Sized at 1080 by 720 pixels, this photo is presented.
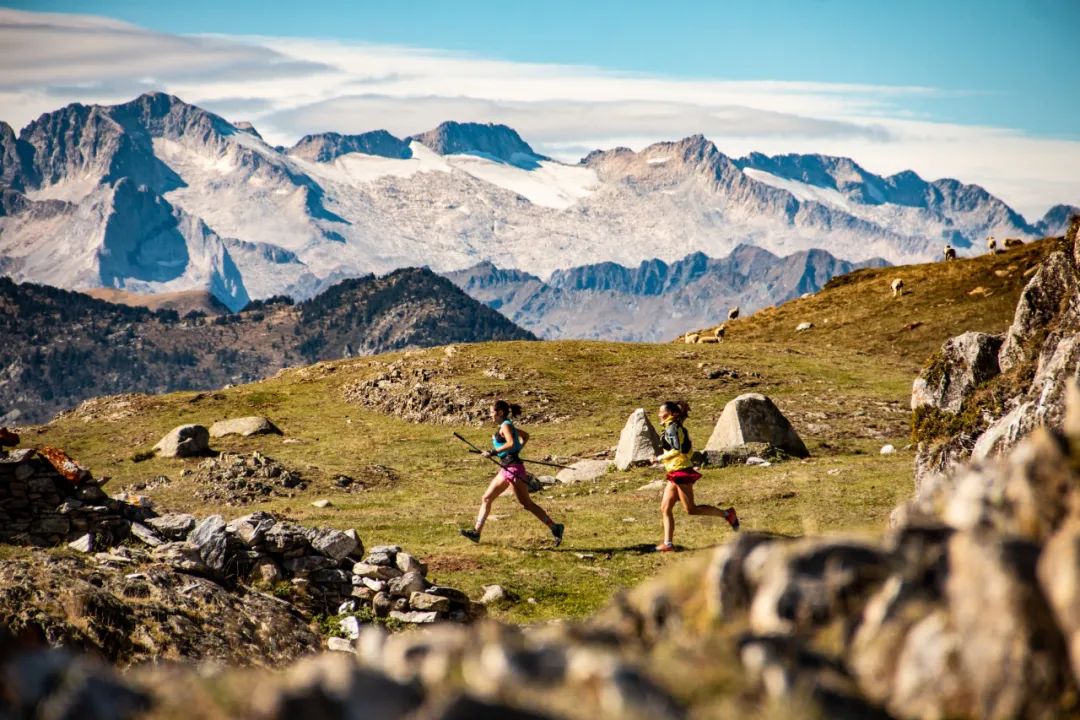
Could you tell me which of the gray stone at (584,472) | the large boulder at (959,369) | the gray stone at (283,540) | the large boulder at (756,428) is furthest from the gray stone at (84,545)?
the large boulder at (756,428)

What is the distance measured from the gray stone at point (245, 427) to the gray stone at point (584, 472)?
21521 mm

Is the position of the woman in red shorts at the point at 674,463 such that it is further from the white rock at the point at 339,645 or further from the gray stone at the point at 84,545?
the gray stone at the point at 84,545

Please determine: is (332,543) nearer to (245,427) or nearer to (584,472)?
(584,472)

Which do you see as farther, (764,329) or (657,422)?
(764,329)

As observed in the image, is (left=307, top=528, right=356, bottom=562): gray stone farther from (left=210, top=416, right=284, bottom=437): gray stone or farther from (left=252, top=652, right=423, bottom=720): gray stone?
(left=210, top=416, right=284, bottom=437): gray stone

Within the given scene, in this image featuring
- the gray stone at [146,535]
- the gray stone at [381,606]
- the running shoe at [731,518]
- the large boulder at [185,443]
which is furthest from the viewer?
the large boulder at [185,443]

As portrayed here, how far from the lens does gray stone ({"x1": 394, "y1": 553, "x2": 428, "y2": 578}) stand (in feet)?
78.1

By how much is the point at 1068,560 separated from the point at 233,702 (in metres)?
5.73

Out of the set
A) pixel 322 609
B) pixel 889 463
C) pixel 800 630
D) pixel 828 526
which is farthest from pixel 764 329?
pixel 800 630

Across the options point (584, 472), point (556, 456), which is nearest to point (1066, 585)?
point (584, 472)

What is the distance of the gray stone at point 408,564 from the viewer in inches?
937

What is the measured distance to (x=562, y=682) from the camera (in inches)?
268

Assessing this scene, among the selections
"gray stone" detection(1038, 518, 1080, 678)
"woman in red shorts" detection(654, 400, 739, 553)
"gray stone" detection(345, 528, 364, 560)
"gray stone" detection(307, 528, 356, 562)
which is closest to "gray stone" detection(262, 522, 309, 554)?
"gray stone" detection(307, 528, 356, 562)

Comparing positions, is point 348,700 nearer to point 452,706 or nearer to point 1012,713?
point 452,706
